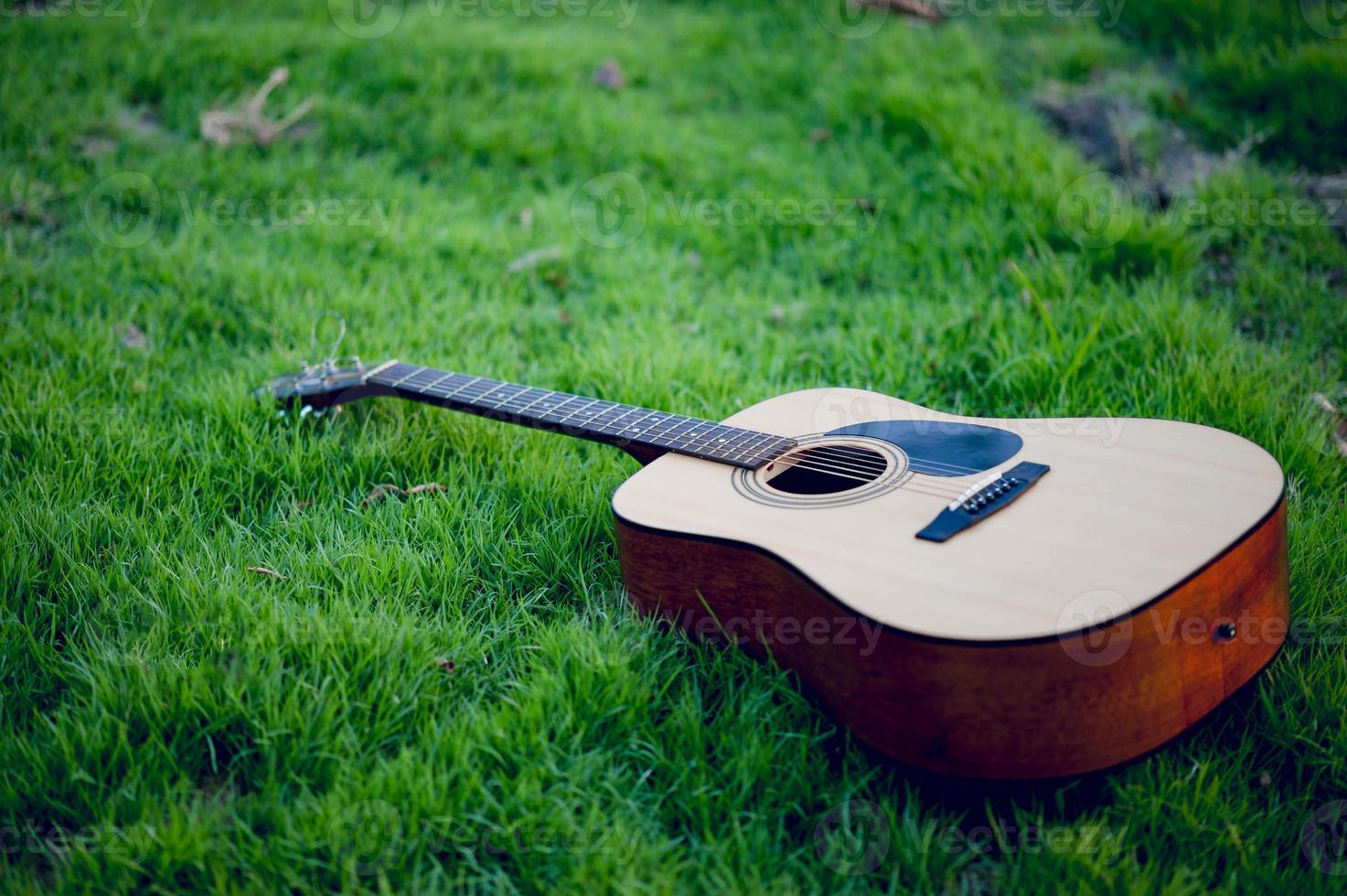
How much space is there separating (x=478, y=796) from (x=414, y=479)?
3.39 ft

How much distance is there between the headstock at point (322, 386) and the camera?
246 cm

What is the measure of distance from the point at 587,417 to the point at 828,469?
0.58 meters

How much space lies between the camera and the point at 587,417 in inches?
86.0

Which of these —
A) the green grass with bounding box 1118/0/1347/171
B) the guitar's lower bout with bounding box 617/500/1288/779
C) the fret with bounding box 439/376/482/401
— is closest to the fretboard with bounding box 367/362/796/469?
the fret with bounding box 439/376/482/401

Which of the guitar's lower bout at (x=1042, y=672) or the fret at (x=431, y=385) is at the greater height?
the fret at (x=431, y=385)

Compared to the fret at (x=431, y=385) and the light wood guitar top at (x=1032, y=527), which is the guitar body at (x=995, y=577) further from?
the fret at (x=431, y=385)

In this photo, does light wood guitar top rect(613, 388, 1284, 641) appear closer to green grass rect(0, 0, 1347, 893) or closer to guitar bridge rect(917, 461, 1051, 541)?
Answer: guitar bridge rect(917, 461, 1051, 541)

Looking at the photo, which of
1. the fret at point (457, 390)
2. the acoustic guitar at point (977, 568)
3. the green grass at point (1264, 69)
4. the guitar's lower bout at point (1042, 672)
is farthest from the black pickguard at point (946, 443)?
the green grass at point (1264, 69)

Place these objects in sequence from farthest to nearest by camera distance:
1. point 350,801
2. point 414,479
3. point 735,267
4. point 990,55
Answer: point 990,55, point 735,267, point 414,479, point 350,801

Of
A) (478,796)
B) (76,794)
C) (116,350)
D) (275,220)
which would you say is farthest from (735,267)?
(76,794)

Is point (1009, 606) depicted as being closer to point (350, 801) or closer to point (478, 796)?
point (478, 796)

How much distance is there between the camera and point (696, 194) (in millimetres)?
3865

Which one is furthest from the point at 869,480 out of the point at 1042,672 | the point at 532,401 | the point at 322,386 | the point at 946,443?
the point at 322,386

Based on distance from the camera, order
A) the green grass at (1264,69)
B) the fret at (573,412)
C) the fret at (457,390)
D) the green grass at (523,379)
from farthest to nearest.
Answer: the green grass at (1264,69)
the fret at (457,390)
the fret at (573,412)
the green grass at (523,379)
